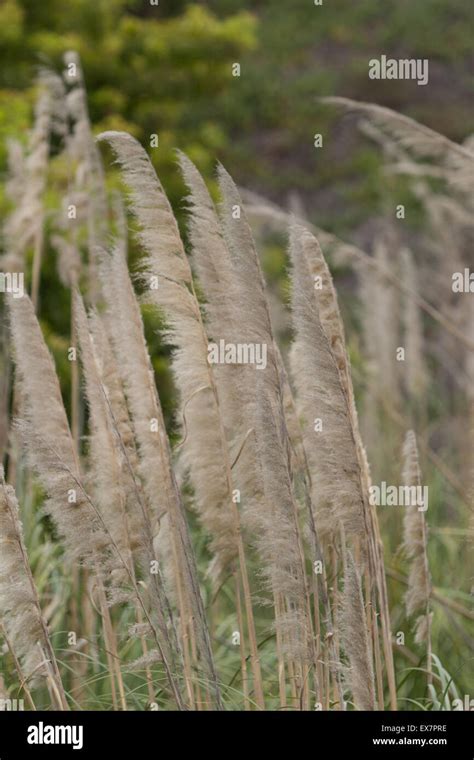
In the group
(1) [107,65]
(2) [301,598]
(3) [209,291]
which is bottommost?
(2) [301,598]

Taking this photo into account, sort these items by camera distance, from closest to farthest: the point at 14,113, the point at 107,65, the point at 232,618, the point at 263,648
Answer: the point at 263,648 < the point at 232,618 < the point at 14,113 < the point at 107,65

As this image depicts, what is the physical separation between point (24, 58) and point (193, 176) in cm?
769

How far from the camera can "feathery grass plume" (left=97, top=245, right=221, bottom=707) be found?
2.42 metres

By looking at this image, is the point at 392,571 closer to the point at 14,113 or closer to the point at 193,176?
the point at 193,176

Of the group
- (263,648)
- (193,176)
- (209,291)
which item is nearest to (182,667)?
(263,648)

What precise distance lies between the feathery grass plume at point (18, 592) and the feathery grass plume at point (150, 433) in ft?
0.92

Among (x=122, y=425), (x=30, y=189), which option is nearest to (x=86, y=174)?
(x=30, y=189)

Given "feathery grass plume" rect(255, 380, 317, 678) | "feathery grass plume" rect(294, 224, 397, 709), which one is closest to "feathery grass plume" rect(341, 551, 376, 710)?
"feathery grass plume" rect(255, 380, 317, 678)

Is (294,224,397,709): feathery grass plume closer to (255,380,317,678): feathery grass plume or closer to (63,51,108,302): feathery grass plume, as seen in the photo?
(255,380,317,678): feathery grass plume

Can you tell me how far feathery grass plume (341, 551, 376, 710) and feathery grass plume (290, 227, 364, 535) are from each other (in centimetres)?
16

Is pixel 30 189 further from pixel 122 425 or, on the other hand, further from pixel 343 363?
pixel 343 363

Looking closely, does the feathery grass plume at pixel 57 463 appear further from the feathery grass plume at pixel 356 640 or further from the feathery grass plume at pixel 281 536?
the feathery grass plume at pixel 356 640
